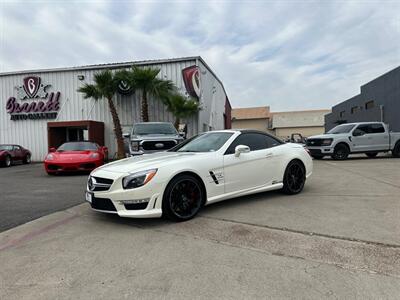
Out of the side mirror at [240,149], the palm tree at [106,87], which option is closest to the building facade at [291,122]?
the palm tree at [106,87]

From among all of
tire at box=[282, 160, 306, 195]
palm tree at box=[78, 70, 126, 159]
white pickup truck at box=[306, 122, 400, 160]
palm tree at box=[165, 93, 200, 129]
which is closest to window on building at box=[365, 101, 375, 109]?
white pickup truck at box=[306, 122, 400, 160]

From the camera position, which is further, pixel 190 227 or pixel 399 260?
pixel 190 227

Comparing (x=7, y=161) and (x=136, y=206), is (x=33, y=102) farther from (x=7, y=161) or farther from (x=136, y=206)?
(x=136, y=206)

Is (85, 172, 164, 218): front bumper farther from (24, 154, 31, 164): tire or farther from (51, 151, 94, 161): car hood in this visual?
(24, 154, 31, 164): tire

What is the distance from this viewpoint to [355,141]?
15.1m

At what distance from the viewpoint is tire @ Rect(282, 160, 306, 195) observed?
614cm

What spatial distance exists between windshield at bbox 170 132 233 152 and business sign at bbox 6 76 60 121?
54.6ft

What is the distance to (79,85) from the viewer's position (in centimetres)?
1962

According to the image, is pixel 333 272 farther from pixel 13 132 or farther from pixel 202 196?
pixel 13 132

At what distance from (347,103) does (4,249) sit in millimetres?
34516

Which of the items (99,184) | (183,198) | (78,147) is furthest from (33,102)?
(183,198)

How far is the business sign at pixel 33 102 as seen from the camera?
65.4 feet

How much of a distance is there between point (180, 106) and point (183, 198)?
13.0 metres

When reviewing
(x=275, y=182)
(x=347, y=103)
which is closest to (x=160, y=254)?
(x=275, y=182)
